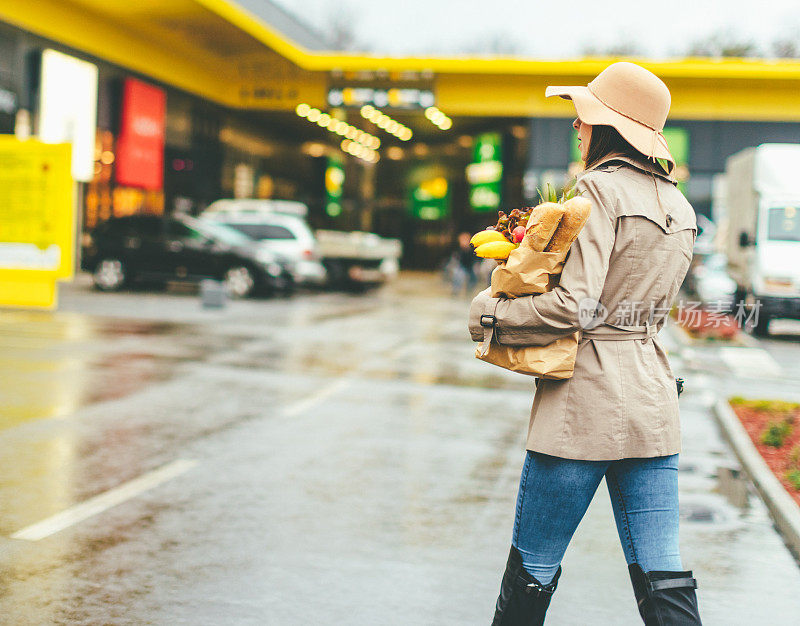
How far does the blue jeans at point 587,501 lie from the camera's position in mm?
2748

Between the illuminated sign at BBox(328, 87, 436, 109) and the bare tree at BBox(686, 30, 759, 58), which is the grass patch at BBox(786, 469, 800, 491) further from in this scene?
the bare tree at BBox(686, 30, 759, 58)

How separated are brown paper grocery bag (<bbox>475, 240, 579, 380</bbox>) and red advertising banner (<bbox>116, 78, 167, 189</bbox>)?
84.4ft

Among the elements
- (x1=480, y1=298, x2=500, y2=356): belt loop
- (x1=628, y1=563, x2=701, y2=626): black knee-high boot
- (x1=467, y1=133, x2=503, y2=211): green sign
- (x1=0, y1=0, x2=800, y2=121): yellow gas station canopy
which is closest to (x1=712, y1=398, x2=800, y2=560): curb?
(x1=628, y1=563, x2=701, y2=626): black knee-high boot

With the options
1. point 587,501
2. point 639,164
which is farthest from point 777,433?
point 639,164

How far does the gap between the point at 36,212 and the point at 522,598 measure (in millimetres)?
14931

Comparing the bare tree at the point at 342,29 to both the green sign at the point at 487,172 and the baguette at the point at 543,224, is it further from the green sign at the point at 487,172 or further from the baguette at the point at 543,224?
the baguette at the point at 543,224

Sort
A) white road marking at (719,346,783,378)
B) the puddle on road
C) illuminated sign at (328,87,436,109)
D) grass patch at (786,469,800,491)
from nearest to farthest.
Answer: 1. grass patch at (786,469,800,491)
2. the puddle on road
3. white road marking at (719,346,783,378)
4. illuminated sign at (328,87,436,109)

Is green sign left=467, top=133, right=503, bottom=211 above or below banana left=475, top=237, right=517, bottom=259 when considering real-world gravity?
above

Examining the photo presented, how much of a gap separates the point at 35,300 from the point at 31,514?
1189cm

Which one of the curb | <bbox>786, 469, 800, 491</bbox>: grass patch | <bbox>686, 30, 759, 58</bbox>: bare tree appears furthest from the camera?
<bbox>686, 30, 759, 58</bbox>: bare tree

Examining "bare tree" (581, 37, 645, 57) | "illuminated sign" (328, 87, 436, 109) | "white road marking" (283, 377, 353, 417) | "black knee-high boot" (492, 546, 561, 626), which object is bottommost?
"white road marking" (283, 377, 353, 417)

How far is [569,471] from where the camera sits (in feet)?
8.98

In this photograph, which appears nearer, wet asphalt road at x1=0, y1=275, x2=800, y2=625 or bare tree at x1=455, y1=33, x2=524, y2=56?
wet asphalt road at x1=0, y1=275, x2=800, y2=625

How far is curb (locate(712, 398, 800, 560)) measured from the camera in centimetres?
530
